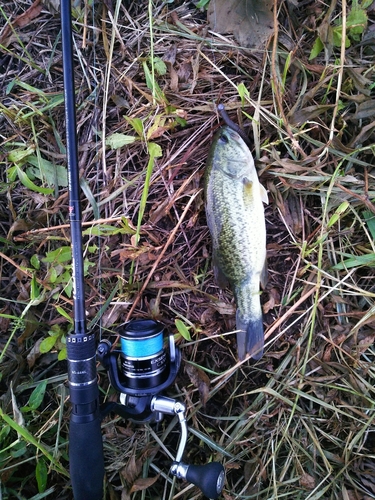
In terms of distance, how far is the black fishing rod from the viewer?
158 centimetres

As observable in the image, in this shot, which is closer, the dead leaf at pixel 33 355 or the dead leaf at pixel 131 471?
the dead leaf at pixel 131 471

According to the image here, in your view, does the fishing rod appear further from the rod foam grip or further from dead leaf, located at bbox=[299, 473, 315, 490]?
dead leaf, located at bbox=[299, 473, 315, 490]

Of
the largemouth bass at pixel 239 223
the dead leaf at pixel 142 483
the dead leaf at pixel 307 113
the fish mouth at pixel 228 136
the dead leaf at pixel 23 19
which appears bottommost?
the dead leaf at pixel 142 483

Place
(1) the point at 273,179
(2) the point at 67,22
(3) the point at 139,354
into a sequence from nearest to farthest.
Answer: (2) the point at 67,22, (3) the point at 139,354, (1) the point at 273,179

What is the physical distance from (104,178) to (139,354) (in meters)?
0.92

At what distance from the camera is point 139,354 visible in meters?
1.71

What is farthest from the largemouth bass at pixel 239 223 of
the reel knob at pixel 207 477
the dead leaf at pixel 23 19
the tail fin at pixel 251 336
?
the dead leaf at pixel 23 19

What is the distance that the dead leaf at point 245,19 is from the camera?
1.84 metres

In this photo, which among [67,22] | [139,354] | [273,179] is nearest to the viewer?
[67,22]

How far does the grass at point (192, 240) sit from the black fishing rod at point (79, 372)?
31cm

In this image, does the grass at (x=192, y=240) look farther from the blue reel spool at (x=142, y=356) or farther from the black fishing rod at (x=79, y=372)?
the black fishing rod at (x=79, y=372)

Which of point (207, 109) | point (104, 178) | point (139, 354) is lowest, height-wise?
point (139, 354)

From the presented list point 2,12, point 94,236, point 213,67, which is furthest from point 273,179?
point 2,12

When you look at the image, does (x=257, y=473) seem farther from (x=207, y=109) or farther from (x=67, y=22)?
(x=67, y=22)
